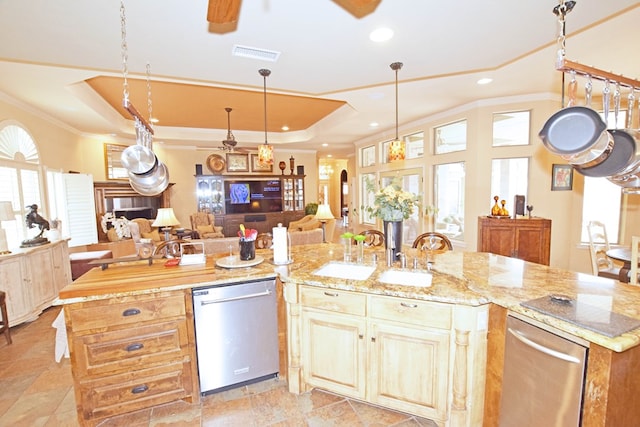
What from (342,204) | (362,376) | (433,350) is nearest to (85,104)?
(362,376)

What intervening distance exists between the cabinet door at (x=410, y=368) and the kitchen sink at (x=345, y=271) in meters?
0.37

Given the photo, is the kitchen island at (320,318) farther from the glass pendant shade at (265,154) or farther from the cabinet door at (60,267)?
the cabinet door at (60,267)

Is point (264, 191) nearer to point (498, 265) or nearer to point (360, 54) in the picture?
point (360, 54)

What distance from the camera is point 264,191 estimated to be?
8555 millimetres

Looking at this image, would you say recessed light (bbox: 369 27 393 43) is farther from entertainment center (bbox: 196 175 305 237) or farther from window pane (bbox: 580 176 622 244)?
entertainment center (bbox: 196 175 305 237)

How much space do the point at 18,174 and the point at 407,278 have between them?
516 cm

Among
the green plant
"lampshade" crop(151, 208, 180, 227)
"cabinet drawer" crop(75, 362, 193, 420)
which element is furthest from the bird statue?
the green plant

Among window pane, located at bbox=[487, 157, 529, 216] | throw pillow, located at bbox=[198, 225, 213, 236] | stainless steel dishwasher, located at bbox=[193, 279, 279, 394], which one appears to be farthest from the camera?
throw pillow, located at bbox=[198, 225, 213, 236]

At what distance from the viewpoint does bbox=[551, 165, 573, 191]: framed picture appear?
4.41 metres

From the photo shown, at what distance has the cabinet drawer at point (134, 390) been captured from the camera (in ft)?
6.21

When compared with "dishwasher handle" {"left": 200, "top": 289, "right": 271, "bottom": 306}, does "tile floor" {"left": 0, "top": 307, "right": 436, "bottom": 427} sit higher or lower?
lower

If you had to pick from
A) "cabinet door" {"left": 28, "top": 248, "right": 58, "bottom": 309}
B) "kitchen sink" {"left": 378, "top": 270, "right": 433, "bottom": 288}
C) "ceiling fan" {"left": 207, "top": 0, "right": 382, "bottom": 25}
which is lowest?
"cabinet door" {"left": 28, "top": 248, "right": 58, "bottom": 309}

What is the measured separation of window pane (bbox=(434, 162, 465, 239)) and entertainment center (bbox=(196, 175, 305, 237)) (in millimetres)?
4359

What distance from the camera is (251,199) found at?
846 centimetres
